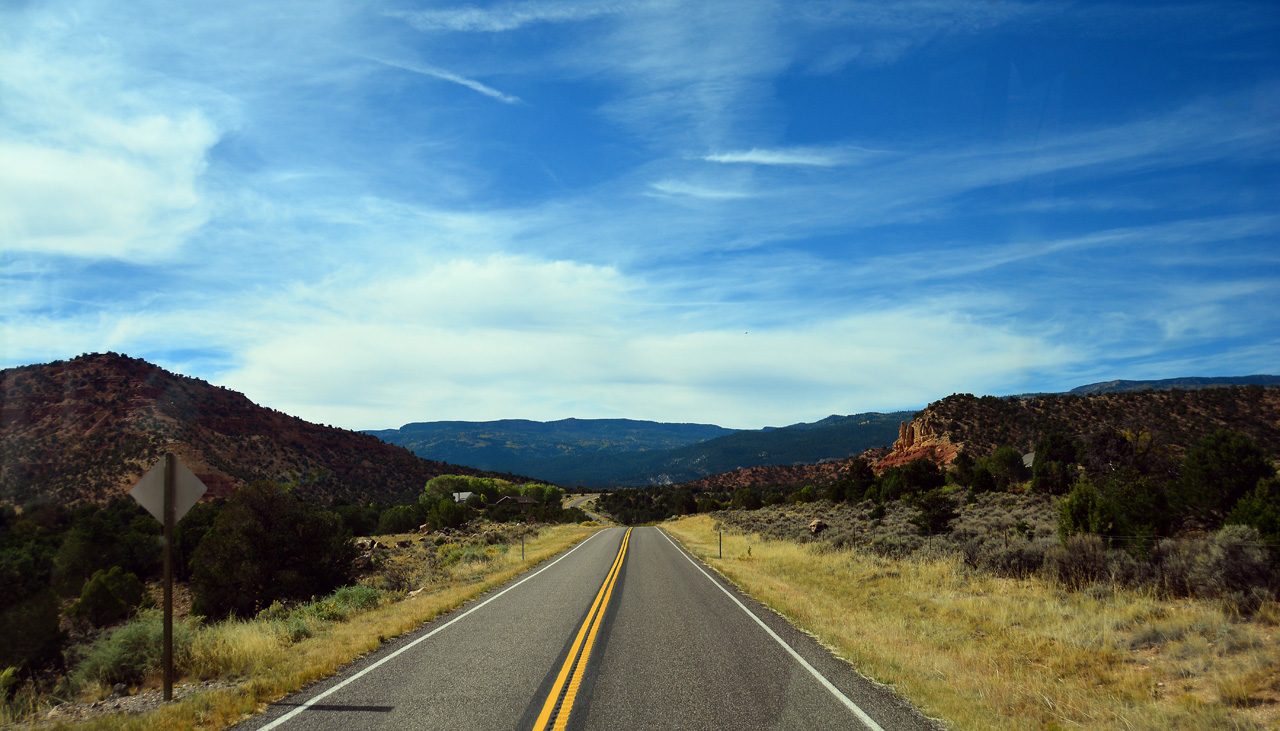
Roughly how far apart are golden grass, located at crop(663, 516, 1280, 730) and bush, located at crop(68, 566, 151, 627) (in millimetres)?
25111

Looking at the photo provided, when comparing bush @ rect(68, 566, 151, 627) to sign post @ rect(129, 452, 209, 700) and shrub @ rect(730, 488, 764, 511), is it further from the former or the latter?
shrub @ rect(730, 488, 764, 511)

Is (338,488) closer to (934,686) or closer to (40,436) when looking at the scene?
(40,436)

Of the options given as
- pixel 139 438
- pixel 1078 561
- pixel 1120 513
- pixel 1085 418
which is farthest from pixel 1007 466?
pixel 139 438

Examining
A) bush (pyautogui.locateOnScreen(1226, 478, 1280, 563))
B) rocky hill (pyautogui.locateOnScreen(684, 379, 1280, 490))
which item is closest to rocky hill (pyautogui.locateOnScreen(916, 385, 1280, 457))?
rocky hill (pyautogui.locateOnScreen(684, 379, 1280, 490))

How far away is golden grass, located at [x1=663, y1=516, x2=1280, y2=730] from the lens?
686 cm

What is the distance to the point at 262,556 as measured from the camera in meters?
22.6

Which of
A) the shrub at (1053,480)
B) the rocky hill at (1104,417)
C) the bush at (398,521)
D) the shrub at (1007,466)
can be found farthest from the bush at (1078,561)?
the bush at (398,521)

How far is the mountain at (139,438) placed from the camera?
54.8 m

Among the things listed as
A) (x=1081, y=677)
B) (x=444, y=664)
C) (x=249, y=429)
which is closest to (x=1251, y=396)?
(x=1081, y=677)

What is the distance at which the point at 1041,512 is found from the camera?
1031 inches

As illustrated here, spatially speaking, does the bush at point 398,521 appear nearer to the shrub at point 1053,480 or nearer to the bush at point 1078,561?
the shrub at point 1053,480

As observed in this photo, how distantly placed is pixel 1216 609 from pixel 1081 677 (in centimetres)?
428

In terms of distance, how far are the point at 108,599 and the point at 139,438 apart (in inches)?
1832

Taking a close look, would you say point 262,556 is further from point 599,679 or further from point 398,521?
point 398,521
